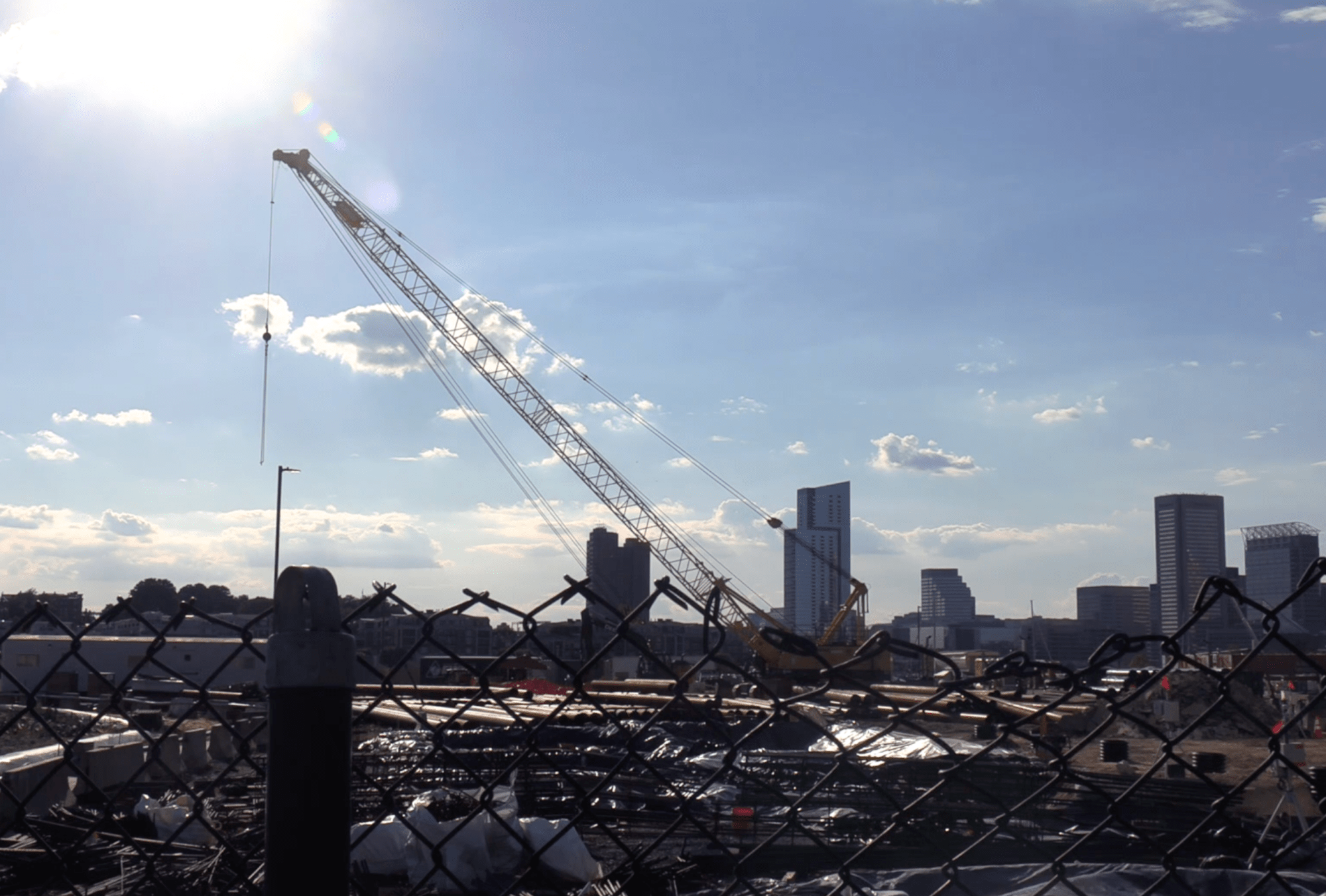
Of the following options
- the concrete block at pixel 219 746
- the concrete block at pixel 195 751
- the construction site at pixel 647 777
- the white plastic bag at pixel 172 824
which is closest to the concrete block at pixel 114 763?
the construction site at pixel 647 777

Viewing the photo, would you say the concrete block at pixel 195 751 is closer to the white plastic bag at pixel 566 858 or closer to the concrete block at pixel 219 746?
the concrete block at pixel 219 746

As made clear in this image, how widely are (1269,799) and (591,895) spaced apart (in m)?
9.45

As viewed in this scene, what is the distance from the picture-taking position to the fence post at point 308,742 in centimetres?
148

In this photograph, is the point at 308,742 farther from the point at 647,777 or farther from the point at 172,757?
the point at 172,757

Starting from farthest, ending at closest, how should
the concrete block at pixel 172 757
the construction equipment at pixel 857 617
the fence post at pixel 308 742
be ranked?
the construction equipment at pixel 857 617, the concrete block at pixel 172 757, the fence post at pixel 308 742

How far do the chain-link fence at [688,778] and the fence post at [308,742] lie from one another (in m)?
0.12

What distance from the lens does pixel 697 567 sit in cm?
5681

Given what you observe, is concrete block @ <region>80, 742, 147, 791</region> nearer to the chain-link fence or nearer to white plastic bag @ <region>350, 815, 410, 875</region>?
the chain-link fence

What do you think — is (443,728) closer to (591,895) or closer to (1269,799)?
(591,895)

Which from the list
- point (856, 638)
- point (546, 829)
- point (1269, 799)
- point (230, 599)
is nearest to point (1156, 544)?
point (856, 638)

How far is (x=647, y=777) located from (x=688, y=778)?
2.59 feet

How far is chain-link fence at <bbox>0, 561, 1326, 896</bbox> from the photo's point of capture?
1.89 m

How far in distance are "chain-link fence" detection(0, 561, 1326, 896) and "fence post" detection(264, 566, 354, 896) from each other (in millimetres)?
123

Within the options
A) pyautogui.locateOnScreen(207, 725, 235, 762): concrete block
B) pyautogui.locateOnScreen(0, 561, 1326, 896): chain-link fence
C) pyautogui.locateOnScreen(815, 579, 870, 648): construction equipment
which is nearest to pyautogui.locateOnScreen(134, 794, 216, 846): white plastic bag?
pyautogui.locateOnScreen(0, 561, 1326, 896): chain-link fence
